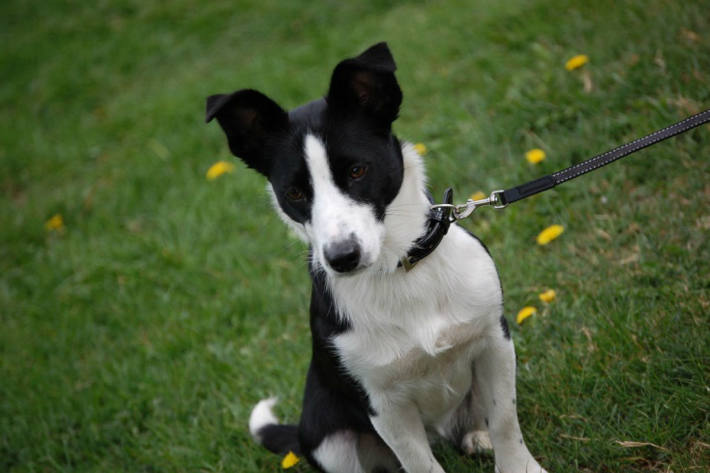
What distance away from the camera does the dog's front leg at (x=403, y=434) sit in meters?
2.29

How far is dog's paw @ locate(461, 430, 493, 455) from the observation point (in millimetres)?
2641

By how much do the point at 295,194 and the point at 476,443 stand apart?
4.06 feet

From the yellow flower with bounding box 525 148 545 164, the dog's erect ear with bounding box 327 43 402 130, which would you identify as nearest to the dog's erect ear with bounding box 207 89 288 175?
the dog's erect ear with bounding box 327 43 402 130

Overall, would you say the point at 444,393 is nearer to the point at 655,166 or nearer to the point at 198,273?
the point at 655,166

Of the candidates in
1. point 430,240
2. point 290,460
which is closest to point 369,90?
point 430,240

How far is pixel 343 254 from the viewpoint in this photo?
1.98 m

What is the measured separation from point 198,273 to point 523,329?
84.4 inches

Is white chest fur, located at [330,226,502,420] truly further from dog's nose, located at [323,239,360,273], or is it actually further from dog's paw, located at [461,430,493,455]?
dog's paw, located at [461,430,493,455]

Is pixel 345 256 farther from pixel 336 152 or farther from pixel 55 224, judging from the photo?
pixel 55 224

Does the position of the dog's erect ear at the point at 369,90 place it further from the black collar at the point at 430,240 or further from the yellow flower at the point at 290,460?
the yellow flower at the point at 290,460

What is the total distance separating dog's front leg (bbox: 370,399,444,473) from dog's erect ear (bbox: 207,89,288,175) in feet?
3.00

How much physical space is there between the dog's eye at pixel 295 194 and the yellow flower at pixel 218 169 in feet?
9.09

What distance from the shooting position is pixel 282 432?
2.86 meters

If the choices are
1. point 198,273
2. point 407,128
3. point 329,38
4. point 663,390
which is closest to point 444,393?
point 663,390
